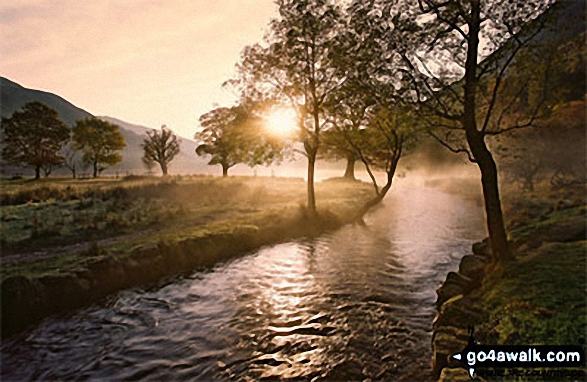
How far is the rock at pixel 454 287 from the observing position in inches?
423

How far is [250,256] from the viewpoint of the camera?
61.4ft

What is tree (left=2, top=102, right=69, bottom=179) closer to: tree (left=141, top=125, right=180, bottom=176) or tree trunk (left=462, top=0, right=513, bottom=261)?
tree (left=141, top=125, right=180, bottom=176)

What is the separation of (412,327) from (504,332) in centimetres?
337

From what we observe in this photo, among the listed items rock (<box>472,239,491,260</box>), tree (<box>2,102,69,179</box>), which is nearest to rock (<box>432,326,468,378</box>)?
rock (<box>472,239,491,260</box>)

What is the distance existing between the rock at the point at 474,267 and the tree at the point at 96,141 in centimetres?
8383

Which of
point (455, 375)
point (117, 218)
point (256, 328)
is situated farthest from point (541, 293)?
point (117, 218)

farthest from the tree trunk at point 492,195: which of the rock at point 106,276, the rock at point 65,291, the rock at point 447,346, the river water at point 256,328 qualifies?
the rock at point 65,291

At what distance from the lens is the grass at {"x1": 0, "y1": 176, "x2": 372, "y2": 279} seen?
15.0 m

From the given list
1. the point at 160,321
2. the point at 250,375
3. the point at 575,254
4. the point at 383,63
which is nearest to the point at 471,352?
the point at 250,375

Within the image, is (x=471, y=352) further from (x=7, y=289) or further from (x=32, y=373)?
(x=7, y=289)

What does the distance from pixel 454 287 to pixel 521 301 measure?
3225mm

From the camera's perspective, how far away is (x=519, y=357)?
598 centimetres

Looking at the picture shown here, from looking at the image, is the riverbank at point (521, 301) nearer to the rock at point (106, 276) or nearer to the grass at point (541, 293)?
the grass at point (541, 293)

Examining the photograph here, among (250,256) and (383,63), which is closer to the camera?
(383,63)
